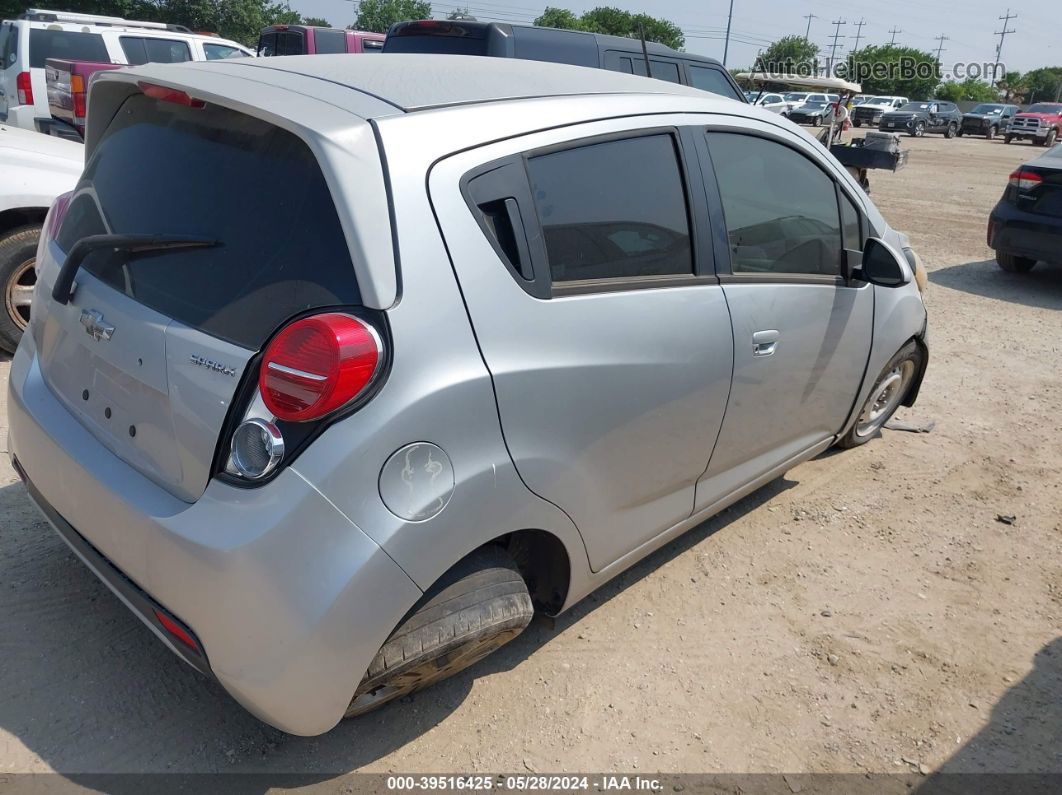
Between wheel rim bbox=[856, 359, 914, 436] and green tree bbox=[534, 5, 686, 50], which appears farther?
green tree bbox=[534, 5, 686, 50]

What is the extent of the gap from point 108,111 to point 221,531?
1.54m

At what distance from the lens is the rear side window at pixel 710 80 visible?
8.96 m

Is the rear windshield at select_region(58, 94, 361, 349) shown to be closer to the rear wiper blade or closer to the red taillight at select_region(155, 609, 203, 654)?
the rear wiper blade

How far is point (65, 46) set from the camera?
11.9m

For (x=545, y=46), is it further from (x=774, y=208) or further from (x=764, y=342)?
(x=764, y=342)

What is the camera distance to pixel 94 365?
2312mm

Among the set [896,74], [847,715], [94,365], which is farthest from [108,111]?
[896,74]

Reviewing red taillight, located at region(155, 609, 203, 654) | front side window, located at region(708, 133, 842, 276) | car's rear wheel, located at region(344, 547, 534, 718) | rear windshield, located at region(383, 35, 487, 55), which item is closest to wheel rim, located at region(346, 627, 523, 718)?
car's rear wheel, located at region(344, 547, 534, 718)

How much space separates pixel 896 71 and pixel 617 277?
234ft

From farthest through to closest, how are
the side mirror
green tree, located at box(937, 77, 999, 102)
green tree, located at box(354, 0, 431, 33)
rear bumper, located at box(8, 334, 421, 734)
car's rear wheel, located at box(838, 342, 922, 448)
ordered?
green tree, located at box(937, 77, 999, 102) → green tree, located at box(354, 0, 431, 33) → car's rear wheel, located at box(838, 342, 922, 448) → the side mirror → rear bumper, located at box(8, 334, 421, 734)

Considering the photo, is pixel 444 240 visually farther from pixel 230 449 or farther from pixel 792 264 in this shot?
pixel 792 264

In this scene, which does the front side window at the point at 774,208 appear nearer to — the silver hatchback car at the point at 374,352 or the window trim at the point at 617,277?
the silver hatchback car at the point at 374,352

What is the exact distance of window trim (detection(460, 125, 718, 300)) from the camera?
222cm

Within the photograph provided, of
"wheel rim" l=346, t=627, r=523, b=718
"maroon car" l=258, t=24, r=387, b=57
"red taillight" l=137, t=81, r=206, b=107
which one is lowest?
"wheel rim" l=346, t=627, r=523, b=718
